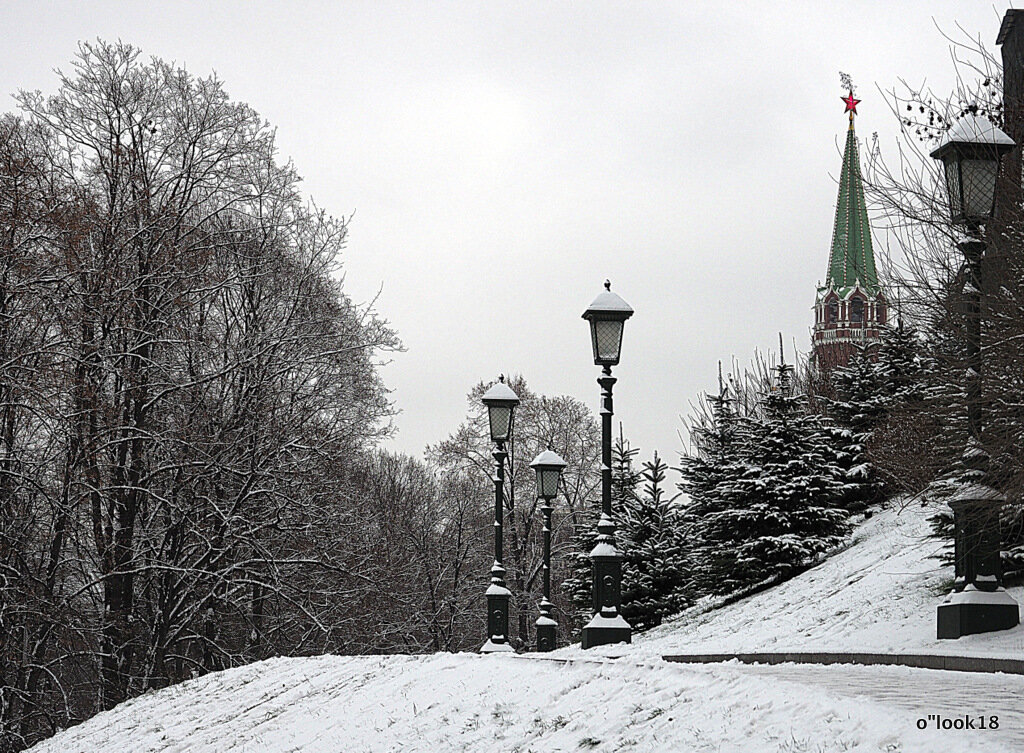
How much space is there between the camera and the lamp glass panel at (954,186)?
38.9 ft

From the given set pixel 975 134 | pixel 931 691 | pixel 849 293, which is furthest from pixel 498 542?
pixel 849 293

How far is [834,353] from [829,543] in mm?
15242

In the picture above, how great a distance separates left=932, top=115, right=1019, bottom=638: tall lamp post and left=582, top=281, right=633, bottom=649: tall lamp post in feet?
12.3

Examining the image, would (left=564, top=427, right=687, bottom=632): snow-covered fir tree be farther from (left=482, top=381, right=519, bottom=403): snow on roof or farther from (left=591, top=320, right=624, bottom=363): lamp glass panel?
(left=591, top=320, right=624, bottom=363): lamp glass panel

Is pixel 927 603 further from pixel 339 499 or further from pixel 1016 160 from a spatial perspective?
pixel 339 499

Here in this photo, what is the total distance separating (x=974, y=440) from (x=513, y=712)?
562cm

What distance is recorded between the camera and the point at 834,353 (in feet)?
122

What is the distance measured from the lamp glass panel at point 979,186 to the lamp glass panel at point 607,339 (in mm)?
4280

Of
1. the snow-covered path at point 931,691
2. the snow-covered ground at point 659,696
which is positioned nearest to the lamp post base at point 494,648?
the snow-covered ground at point 659,696

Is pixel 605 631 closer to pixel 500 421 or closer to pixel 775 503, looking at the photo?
pixel 500 421

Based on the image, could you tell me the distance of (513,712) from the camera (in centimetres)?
955

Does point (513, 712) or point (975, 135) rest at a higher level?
point (975, 135)

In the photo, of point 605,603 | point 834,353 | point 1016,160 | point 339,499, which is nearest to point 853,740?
point 605,603

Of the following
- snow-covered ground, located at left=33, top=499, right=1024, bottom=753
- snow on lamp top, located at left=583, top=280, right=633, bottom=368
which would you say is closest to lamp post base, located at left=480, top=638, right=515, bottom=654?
snow-covered ground, located at left=33, top=499, right=1024, bottom=753
